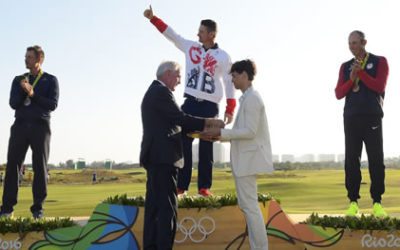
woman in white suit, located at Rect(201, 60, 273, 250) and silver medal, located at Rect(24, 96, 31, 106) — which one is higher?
silver medal, located at Rect(24, 96, 31, 106)

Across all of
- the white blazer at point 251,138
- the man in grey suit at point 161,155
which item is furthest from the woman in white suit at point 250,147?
the man in grey suit at point 161,155

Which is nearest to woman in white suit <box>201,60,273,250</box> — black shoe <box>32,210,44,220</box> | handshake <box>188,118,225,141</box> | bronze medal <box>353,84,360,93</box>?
handshake <box>188,118,225,141</box>

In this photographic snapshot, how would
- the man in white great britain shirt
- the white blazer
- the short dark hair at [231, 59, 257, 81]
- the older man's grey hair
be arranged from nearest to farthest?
the white blazer → the short dark hair at [231, 59, 257, 81] → the older man's grey hair → the man in white great britain shirt

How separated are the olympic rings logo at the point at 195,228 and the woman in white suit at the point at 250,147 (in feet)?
3.06

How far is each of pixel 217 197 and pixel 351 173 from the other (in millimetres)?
1777

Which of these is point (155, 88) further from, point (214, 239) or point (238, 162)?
point (214, 239)

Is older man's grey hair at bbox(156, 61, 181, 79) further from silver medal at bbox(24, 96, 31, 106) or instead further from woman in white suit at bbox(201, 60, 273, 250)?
silver medal at bbox(24, 96, 31, 106)

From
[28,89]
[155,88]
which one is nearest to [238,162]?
[155,88]

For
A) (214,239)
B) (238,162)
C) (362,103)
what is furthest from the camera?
(362,103)

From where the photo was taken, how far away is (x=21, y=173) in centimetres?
664

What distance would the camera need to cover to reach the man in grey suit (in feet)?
15.7

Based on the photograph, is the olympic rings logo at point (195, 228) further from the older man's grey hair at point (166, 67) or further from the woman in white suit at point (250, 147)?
the older man's grey hair at point (166, 67)

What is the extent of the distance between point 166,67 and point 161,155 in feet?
2.89

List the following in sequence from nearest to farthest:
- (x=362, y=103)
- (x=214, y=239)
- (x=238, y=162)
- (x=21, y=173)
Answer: (x=238, y=162)
(x=214, y=239)
(x=362, y=103)
(x=21, y=173)
